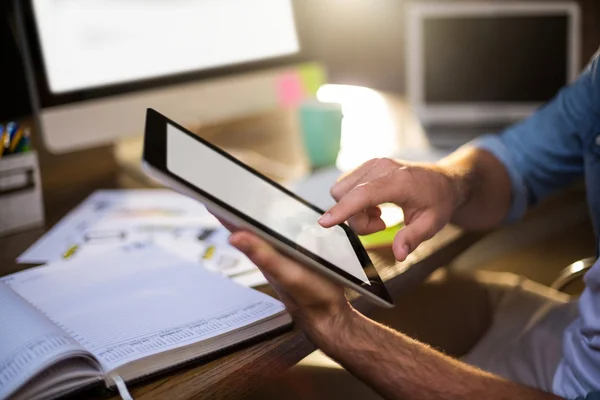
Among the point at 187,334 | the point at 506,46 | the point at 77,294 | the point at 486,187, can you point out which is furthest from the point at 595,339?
the point at 506,46

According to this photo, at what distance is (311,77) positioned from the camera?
4.56ft

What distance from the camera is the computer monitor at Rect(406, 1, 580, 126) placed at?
1.57 metres

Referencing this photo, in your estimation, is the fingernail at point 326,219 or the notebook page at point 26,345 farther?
the fingernail at point 326,219

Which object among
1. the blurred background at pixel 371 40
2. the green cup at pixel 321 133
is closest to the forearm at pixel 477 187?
the green cup at pixel 321 133

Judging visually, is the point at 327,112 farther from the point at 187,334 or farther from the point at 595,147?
the point at 187,334

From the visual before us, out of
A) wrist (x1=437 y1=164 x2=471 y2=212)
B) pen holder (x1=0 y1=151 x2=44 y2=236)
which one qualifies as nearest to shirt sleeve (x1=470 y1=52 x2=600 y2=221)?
wrist (x1=437 y1=164 x2=471 y2=212)

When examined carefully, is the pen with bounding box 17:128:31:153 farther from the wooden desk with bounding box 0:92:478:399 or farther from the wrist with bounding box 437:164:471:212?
the wrist with bounding box 437:164:471:212

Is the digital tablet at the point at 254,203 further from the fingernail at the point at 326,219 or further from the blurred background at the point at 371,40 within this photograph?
the blurred background at the point at 371,40

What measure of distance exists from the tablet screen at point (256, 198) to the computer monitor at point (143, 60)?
0.47 meters

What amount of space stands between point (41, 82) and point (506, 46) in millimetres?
1066

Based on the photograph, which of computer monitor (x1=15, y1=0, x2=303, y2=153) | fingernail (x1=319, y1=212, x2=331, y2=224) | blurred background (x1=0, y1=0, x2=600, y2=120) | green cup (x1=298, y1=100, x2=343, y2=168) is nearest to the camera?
fingernail (x1=319, y1=212, x2=331, y2=224)

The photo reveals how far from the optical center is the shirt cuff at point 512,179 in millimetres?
1058

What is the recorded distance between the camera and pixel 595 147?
1.02m

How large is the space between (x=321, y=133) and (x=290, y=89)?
204mm
